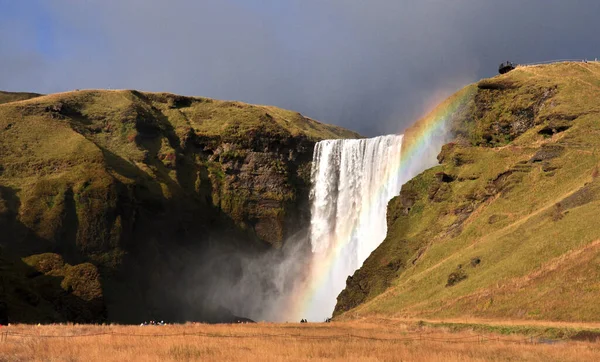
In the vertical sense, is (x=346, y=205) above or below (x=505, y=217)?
above

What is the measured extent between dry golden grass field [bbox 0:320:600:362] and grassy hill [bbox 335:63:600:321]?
851 centimetres

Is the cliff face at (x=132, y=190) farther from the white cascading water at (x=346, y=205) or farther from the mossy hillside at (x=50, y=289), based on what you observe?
the white cascading water at (x=346, y=205)

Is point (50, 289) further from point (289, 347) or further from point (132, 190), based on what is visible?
point (289, 347)

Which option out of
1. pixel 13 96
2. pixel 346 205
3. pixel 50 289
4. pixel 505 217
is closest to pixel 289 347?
pixel 505 217

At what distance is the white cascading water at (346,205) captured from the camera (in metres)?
85.2

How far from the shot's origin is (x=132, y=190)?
279 ft

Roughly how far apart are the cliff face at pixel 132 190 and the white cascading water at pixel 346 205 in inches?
167

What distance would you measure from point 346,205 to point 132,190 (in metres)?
33.7

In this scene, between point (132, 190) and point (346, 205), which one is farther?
point (346, 205)

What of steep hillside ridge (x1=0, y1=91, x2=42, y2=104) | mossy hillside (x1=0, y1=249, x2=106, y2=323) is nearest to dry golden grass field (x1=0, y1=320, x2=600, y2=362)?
mossy hillside (x1=0, y1=249, x2=106, y2=323)

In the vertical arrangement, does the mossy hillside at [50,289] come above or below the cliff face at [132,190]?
below

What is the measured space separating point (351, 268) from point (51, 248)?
4077 cm

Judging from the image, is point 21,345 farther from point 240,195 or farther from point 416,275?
point 240,195

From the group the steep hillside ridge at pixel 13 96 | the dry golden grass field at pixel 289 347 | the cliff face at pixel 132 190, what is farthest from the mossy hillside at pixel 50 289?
the steep hillside ridge at pixel 13 96
